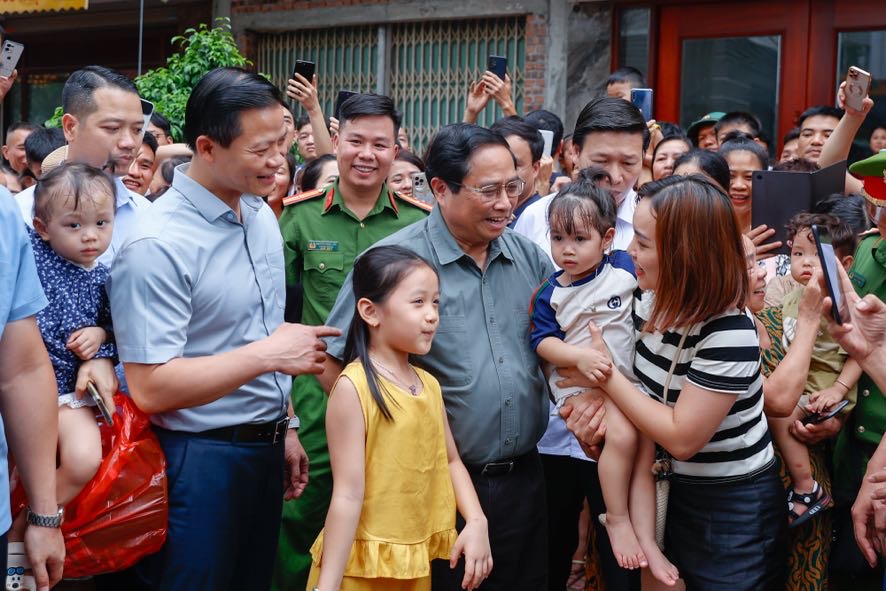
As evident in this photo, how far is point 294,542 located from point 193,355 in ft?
4.95

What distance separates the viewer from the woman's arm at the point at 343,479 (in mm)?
2494

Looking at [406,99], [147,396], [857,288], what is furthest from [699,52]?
[147,396]

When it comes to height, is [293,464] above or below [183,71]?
below

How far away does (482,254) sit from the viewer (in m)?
3.09

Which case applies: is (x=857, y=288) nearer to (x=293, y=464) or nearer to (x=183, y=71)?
(x=293, y=464)

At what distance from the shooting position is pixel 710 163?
157 inches

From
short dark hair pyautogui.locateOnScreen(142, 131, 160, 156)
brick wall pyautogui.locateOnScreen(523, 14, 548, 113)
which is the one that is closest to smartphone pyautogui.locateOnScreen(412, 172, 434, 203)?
short dark hair pyautogui.locateOnScreen(142, 131, 160, 156)

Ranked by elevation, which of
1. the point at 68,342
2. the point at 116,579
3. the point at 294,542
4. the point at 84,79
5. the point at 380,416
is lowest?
the point at 294,542

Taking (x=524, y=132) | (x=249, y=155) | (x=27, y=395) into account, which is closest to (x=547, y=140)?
(x=524, y=132)

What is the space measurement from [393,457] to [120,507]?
2.36ft

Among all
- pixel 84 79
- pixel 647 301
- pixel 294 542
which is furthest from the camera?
pixel 294 542

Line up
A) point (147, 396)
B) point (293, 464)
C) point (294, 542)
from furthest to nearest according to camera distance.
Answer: point (294, 542), point (293, 464), point (147, 396)

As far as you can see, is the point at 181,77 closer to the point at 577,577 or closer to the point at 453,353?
the point at 577,577

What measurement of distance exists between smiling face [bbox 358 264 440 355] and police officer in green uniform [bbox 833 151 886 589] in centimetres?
147
